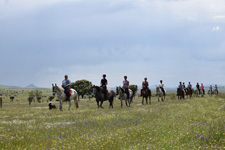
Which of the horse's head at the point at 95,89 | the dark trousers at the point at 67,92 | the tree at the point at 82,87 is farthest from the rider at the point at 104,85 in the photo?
the tree at the point at 82,87

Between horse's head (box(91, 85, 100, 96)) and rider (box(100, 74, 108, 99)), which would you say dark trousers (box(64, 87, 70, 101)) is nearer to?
horse's head (box(91, 85, 100, 96))

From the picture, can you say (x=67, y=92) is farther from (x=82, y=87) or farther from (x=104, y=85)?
(x=82, y=87)

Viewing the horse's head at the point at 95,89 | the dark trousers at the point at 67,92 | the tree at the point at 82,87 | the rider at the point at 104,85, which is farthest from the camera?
the tree at the point at 82,87

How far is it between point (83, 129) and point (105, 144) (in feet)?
11.9

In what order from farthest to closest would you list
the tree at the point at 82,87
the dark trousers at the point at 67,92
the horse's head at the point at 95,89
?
the tree at the point at 82,87, the horse's head at the point at 95,89, the dark trousers at the point at 67,92

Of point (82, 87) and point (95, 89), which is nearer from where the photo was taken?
point (95, 89)

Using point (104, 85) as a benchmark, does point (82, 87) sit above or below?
above

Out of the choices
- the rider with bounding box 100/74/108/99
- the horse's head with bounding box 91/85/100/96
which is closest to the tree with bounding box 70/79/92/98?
the rider with bounding box 100/74/108/99

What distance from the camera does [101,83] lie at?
2423cm

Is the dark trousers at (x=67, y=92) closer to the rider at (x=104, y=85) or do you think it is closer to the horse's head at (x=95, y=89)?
the horse's head at (x=95, y=89)

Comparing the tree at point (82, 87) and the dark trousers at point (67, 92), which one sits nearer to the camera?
the dark trousers at point (67, 92)

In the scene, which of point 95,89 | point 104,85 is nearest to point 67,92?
point 95,89

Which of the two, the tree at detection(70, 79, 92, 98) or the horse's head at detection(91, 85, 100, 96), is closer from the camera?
the horse's head at detection(91, 85, 100, 96)

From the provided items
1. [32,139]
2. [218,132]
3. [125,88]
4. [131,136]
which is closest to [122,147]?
[131,136]
